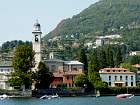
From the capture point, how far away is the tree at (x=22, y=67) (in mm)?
114750

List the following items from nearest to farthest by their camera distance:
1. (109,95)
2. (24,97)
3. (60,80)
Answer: (24,97), (109,95), (60,80)

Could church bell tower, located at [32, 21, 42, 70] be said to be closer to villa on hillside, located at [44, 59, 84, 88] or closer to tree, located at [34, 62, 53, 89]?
tree, located at [34, 62, 53, 89]

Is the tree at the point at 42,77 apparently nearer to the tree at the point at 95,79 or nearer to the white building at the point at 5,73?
the white building at the point at 5,73

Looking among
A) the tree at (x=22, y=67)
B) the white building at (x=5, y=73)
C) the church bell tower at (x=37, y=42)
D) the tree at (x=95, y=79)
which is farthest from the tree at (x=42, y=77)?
the tree at (x=95, y=79)

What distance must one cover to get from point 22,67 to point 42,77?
398 cm

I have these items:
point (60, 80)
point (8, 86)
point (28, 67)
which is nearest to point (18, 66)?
point (28, 67)

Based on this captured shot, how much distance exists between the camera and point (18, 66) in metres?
116

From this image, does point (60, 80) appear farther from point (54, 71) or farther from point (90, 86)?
point (90, 86)

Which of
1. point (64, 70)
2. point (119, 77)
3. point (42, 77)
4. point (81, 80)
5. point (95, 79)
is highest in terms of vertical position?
point (64, 70)

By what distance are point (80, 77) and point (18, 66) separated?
39.8ft

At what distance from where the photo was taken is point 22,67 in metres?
116

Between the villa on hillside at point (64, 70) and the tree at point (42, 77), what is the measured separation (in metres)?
11.0

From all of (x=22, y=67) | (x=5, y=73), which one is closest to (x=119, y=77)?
(x=5, y=73)

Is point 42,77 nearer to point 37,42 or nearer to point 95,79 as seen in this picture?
point 37,42
